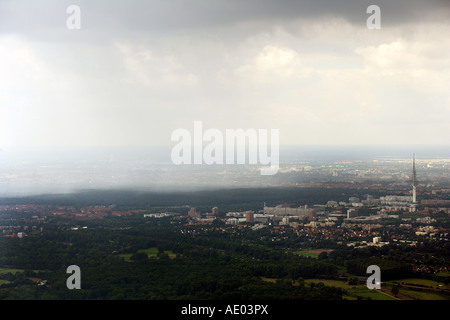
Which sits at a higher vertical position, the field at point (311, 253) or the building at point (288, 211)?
the building at point (288, 211)

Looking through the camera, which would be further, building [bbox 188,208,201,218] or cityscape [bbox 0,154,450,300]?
building [bbox 188,208,201,218]

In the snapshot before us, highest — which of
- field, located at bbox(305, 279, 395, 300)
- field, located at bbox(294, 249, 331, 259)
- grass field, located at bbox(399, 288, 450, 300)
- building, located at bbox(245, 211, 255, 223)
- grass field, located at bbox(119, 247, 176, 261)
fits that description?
building, located at bbox(245, 211, 255, 223)

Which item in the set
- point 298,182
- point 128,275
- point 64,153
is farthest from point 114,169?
point 128,275

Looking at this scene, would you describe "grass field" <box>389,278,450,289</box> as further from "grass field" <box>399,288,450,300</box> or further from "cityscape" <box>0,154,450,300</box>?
"grass field" <box>399,288,450,300</box>

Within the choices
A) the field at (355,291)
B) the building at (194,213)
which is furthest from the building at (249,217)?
the field at (355,291)

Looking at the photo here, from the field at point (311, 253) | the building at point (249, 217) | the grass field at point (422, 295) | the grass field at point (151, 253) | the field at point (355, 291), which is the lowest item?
the grass field at point (422, 295)

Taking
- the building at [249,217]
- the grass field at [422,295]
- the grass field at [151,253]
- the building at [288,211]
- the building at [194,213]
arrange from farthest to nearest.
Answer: the building at [288,211]
the building at [194,213]
the building at [249,217]
the grass field at [151,253]
the grass field at [422,295]

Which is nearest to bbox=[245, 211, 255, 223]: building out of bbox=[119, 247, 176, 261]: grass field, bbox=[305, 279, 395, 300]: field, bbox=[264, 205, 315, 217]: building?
bbox=[264, 205, 315, 217]: building

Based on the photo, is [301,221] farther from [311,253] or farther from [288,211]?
[311,253]

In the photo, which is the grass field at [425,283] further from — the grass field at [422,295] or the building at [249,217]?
the building at [249,217]

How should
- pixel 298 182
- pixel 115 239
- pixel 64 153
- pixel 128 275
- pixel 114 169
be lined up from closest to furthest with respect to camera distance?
pixel 128 275
pixel 115 239
pixel 64 153
pixel 114 169
pixel 298 182

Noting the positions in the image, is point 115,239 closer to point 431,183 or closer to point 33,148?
point 33,148
